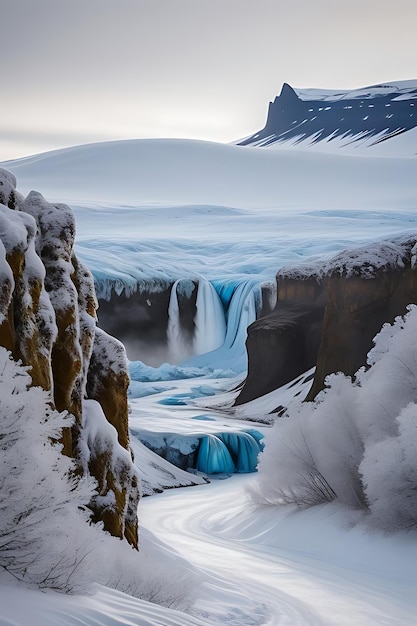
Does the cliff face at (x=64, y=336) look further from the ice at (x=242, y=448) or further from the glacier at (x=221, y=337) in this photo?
the ice at (x=242, y=448)

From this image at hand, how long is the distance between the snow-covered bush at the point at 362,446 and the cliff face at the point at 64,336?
777 centimetres

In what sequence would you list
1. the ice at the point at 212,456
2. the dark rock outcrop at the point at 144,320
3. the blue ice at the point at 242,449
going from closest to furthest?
the ice at the point at 212,456 → the blue ice at the point at 242,449 → the dark rock outcrop at the point at 144,320

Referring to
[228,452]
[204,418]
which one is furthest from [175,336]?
[228,452]

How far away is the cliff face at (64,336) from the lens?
986 cm

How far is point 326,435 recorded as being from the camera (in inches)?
898

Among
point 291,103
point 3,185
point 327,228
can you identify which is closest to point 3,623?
point 3,185

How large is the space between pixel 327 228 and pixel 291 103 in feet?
281

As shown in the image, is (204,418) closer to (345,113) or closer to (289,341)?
(289,341)

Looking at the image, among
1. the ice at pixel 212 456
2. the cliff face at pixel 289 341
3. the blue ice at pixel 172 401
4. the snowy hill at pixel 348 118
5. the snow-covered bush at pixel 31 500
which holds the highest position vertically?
the snowy hill at pixel 348 118

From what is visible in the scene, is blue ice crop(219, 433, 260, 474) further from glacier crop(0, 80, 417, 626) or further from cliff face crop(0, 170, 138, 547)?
cliff face crop(0, 170, 138, 547)

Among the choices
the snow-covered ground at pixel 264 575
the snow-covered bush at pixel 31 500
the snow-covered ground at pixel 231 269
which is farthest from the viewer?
the snow-covered ground at pixel 231 269

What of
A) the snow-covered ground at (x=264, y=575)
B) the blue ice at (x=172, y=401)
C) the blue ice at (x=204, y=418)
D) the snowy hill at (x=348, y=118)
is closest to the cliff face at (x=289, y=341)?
the blue ice at (x=204, y=418)

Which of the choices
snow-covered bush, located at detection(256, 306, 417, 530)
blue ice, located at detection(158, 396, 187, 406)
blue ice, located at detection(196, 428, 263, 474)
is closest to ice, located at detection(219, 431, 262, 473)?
blue ice, located at detection(196, 428, 263, 474)

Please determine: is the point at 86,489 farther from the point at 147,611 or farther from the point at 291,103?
the point at 291,103
